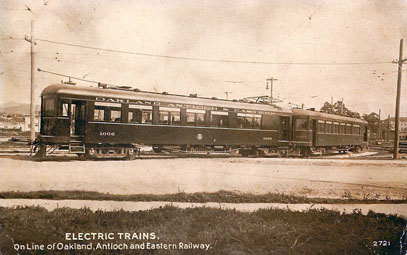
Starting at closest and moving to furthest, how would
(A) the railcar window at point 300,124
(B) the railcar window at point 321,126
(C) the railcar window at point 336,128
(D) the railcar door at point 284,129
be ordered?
(D) the railcar door at point 284,129, (A) the railcar window at point 300,124, (B) the railcar window at point 321,126, (C) the railcar window at point 336,128

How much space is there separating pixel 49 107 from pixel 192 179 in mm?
5259

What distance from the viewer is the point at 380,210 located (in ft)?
21.4

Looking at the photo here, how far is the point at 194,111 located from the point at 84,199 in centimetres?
619

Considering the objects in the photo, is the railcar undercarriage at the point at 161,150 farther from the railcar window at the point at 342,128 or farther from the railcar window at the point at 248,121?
the railcar window at the point at 342,128

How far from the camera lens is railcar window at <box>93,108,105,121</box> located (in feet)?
31.3

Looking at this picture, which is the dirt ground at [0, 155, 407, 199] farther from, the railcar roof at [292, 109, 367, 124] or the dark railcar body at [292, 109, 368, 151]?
the railcar roof at [292, 109, 367, 124]

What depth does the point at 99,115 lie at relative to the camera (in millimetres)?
9617

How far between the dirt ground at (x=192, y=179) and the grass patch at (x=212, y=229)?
0.83 meters

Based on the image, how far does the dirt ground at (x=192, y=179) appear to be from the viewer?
6.36m

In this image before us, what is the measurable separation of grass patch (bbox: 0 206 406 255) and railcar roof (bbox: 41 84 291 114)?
177 inches

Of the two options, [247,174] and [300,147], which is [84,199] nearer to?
[247,174]

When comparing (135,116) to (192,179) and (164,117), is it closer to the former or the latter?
(164,117)

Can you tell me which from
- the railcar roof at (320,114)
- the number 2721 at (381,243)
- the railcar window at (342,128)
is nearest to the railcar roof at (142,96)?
the railcar roof at (320,114)

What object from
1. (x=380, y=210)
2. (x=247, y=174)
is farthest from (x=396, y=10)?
(x=247, y=174)
